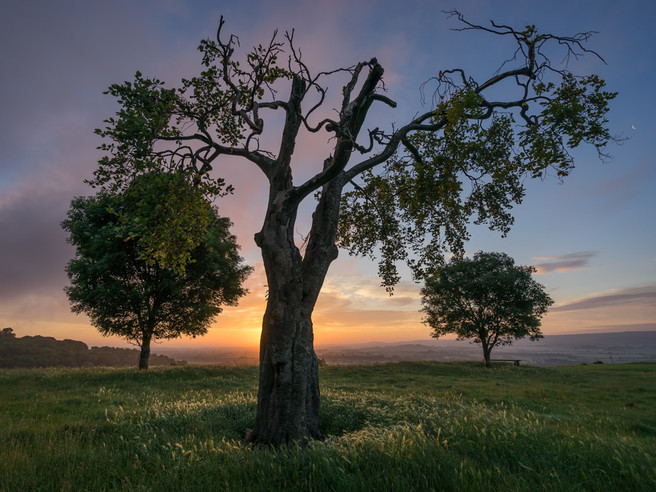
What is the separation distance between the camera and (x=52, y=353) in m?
76.1

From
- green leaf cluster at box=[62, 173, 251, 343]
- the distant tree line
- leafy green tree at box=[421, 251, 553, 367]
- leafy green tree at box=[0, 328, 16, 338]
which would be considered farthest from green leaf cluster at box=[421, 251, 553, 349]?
leafy green tree at box=[0, 328, 16, 338]

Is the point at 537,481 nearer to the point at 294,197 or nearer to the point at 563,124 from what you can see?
the point at 294,197

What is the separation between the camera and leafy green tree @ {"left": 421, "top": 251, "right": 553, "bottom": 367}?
125ft

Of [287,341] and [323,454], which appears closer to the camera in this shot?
[323,454]

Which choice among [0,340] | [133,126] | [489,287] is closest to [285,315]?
[133,126]

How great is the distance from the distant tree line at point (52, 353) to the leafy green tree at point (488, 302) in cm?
5280

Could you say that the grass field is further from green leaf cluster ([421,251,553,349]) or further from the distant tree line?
the distant tree line

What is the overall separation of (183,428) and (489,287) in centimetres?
3802

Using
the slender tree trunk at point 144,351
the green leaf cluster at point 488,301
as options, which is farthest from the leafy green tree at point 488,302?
the slender tree trunk at point 144,351

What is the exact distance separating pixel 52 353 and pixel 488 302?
9266 centimetres

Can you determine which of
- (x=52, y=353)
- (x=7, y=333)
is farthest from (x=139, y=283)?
(x=7, y=333)

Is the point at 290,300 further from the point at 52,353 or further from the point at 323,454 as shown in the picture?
the point at 52,353

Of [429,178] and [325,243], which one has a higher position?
[429,178]

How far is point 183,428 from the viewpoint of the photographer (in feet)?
28.1
